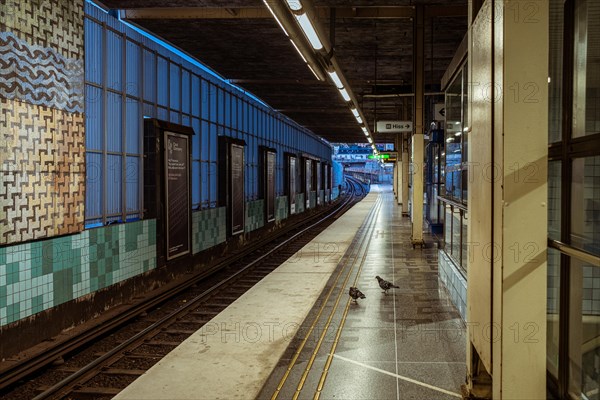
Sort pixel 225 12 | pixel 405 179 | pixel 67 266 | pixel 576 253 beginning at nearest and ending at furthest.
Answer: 1. pixel 576 253
2. pixel 67 266
3. pixel 225 12
4. pixel 405 179

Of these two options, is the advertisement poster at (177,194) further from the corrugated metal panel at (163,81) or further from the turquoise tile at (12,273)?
the turquoise tile at (12,273)

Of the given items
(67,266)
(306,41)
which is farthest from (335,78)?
(67,266)

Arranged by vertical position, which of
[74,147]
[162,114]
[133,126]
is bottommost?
[74,147]

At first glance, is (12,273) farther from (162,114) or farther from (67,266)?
(162,114)

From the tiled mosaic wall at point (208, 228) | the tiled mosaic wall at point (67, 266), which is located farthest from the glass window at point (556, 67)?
the tiled mosaic wall at point (208, 228)

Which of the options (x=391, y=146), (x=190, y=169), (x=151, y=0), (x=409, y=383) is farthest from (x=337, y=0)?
(x=391, y=146)

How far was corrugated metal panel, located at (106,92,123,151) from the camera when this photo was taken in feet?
26.2

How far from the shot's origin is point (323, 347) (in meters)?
5.55

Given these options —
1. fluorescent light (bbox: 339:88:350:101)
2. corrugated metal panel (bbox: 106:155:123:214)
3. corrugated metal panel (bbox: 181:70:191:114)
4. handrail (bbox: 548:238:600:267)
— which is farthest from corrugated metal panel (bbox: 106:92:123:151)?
handrail (bbox: 548:238:600:267)

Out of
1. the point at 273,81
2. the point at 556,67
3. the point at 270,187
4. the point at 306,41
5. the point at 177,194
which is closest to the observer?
the point at 556,67

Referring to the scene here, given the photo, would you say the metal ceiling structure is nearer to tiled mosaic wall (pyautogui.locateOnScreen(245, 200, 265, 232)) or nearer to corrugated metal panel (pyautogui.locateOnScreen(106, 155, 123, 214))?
corrugated metal panel (pyautogui.locateOnScreen(106, 155, 123, 214))

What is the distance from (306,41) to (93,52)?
3.18 metres

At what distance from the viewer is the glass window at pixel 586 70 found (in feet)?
9.09

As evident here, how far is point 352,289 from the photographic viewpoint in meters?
7.61
